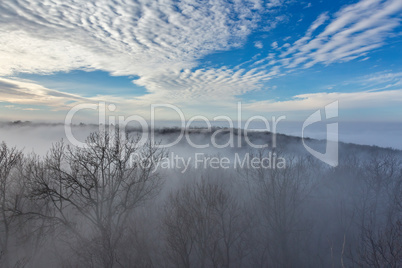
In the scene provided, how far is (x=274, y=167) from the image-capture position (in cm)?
2789

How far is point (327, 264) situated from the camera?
30547 mm

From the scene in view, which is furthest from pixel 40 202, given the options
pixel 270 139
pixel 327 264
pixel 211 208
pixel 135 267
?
pixel 270 139

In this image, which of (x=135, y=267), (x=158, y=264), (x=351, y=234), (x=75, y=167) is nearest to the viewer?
(x=75, y=167)

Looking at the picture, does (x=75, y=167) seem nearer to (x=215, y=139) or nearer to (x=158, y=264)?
(x=158, y=264)

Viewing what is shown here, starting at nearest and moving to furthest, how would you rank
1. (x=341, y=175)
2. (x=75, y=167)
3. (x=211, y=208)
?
1. (x=75, y=167)
2. (x=211, y=208)
3. (x=341, y=175)

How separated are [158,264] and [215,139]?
Answer: 8887 cm

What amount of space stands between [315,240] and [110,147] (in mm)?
29461

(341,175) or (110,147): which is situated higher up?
(110,147)

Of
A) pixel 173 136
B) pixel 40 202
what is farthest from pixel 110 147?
pixel 173 136

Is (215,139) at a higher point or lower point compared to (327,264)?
higher

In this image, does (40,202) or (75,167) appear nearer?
(75,167)

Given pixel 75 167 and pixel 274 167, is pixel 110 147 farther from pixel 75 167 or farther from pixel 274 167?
pixel 274 167

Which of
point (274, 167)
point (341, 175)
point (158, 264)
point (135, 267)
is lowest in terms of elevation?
point (158, 264)

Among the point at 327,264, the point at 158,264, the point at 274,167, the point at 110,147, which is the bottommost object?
the point at 327,264
